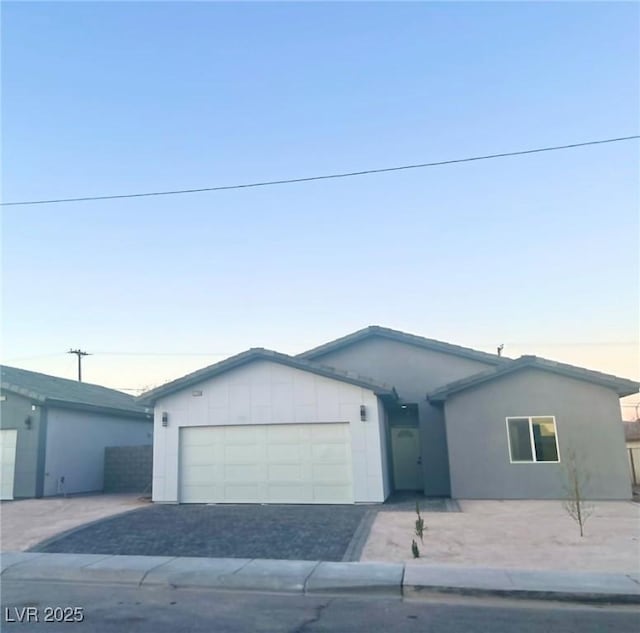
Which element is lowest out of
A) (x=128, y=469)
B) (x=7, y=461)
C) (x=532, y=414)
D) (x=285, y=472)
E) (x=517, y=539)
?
(x=517, y=539)

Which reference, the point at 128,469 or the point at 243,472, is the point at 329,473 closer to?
the point at 243,472

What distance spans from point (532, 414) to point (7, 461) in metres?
16.4

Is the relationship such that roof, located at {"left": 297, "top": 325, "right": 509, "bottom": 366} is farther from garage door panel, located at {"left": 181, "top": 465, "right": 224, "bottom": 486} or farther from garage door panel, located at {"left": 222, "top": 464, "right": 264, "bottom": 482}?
garage door panel, located at {"left": 181, "top": 465, "right": 224, "bottom": 486}

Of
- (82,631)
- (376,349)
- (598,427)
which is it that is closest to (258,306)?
(376,349)

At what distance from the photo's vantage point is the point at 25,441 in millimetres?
17188

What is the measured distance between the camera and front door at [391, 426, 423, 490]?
1831 centimetres

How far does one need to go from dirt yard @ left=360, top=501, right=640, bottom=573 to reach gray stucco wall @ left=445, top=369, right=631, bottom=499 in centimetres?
145

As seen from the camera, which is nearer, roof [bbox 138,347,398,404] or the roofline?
roof [bbox 138,347,398,404]

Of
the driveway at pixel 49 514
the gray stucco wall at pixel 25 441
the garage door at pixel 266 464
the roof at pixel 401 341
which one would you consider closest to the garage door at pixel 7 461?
the gray stucco wall at pixel 25 441

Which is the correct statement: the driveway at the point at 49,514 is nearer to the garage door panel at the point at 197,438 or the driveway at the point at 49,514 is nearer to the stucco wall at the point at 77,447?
the stucco wall at the point at 77,447

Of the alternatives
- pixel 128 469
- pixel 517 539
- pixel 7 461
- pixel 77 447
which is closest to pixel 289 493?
pixel 517 539

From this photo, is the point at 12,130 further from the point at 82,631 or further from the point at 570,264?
the point at 570,264

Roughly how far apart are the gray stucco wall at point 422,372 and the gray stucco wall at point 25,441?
373 inches

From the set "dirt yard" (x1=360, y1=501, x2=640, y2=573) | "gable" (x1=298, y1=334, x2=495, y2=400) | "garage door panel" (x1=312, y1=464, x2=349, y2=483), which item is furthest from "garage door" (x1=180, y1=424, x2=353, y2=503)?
"gable" (x1=298, y1=334, x2=495, y2=400)
